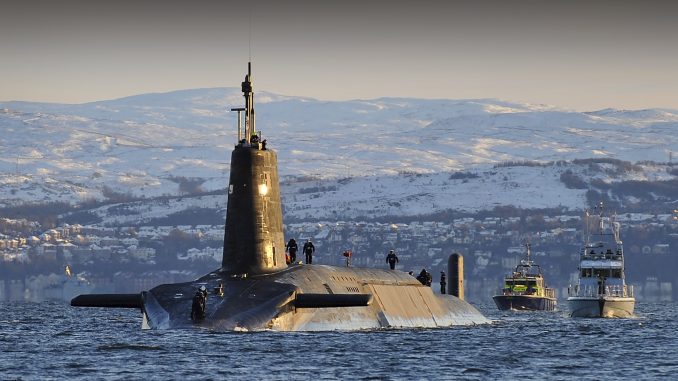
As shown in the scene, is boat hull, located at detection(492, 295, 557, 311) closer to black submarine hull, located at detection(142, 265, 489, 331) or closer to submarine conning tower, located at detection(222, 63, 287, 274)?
black submarine hull, located at detection(142, 265, 489, 331)

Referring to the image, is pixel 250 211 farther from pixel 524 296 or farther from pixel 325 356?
pixel 524 296

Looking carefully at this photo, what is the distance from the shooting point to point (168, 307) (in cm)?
6506

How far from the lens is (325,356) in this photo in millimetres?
59406

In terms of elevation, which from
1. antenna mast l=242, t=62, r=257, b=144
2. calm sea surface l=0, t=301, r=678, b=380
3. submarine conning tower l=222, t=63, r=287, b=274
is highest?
antenna mast l=242, t=62, r=257, b=144

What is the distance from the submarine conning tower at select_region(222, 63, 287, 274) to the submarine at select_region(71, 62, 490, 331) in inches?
1.6

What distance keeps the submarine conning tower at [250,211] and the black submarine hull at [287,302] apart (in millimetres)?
820

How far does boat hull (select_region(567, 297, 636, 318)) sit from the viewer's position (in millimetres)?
117188

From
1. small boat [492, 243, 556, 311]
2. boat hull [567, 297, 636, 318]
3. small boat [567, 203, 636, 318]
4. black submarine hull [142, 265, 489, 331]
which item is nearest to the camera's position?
black submarine hull [142, 265, 489, 331]

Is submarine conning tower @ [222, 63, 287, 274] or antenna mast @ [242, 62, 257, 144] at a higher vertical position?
antenna mast @ [242, 62, 257, 144]

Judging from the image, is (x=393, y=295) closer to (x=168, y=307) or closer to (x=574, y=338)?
(x=574, y=338)

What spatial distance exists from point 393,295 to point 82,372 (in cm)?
2626

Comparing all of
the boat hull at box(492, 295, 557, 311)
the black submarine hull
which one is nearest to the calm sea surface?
→ the black submarine hull

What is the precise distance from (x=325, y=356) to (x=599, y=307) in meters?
60.7

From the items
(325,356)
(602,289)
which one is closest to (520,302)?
(602,289)
